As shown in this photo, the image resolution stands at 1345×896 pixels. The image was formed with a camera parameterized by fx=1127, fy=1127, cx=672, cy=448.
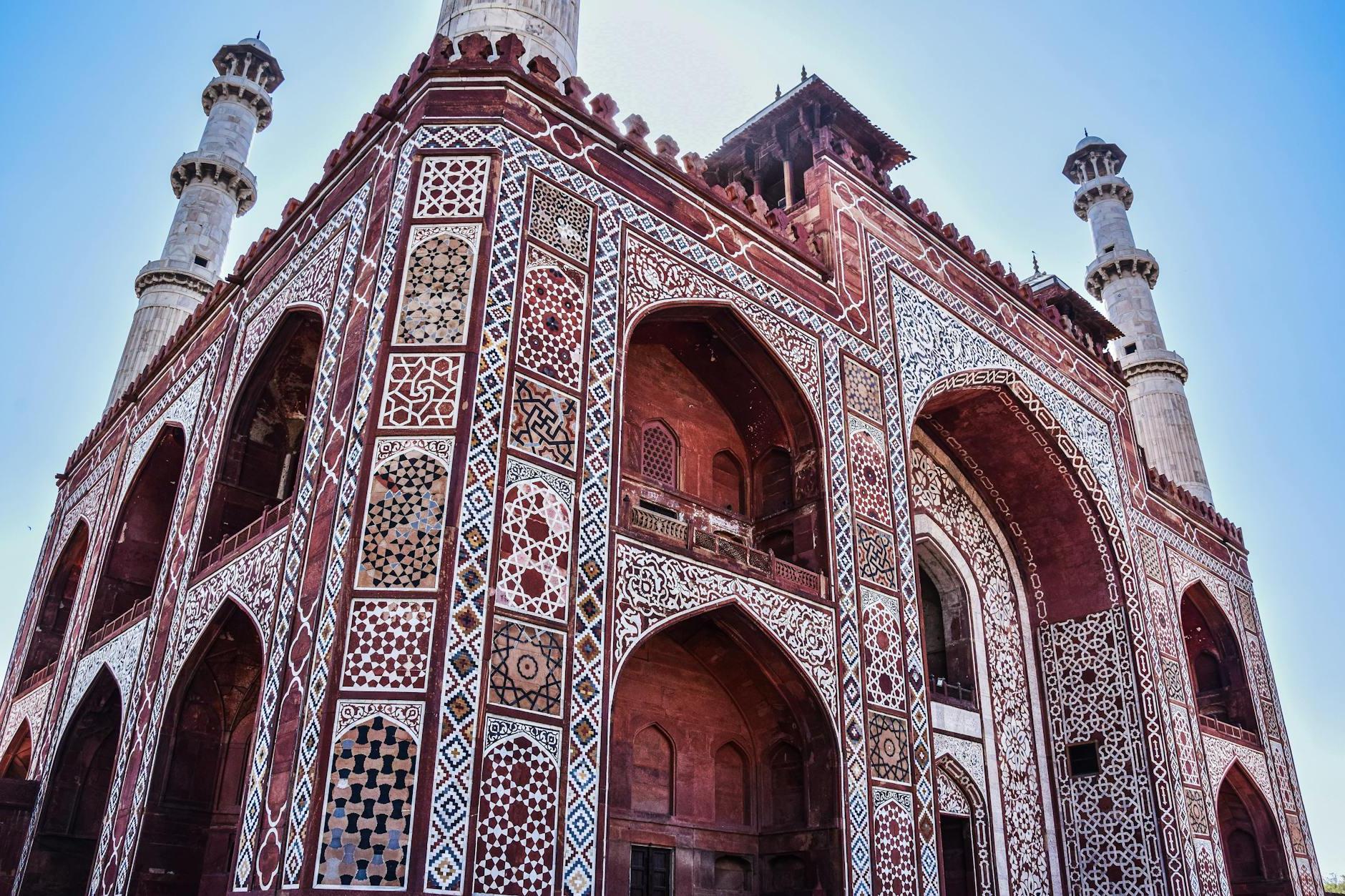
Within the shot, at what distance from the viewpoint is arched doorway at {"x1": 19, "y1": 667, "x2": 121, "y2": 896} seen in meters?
10.6

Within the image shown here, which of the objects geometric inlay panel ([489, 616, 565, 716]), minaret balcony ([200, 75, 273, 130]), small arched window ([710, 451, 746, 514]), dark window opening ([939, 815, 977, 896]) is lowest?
dark window opening ([939, 815, 977, 896])

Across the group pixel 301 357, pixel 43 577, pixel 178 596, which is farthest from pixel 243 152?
pixel 178 596

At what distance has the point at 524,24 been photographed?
12148 millimetres

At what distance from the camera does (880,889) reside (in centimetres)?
905

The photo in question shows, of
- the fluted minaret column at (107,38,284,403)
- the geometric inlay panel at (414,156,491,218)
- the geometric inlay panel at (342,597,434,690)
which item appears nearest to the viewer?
the geometric inlay panel at (342,597,434,690)

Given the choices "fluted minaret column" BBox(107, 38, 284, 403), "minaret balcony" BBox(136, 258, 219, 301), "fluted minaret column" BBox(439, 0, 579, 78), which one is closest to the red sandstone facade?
"fluted minaret column" BBox(439, 0, 579, 78)

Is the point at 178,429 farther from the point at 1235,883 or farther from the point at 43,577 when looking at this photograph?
the point at 1235,883

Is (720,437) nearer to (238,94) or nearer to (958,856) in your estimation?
(958,856)

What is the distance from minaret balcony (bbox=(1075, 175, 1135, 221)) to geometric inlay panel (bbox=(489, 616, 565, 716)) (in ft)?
65.1

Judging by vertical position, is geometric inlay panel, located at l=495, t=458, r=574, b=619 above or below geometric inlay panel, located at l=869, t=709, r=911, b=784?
above

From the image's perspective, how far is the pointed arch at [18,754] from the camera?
13.2m

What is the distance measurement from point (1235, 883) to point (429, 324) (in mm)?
14092

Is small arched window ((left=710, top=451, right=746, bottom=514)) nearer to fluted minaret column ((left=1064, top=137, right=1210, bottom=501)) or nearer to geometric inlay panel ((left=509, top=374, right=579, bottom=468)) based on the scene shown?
geometric inlay panel ((left=509, top=374, right=579, bottom=468))

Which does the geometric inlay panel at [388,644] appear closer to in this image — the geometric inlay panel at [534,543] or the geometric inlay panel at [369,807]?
the geometric inlay panel at [369,807]
